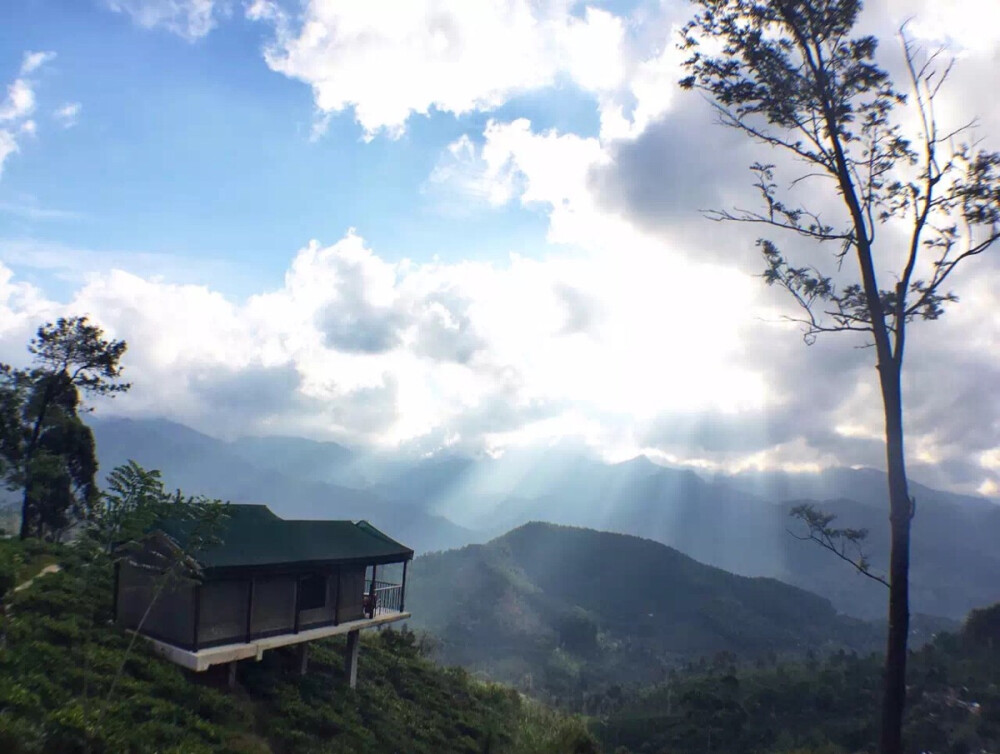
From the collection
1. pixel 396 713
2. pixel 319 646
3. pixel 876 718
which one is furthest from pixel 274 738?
pixel 876 718

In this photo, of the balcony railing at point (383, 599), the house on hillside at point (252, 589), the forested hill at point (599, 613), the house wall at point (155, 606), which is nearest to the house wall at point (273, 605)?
the house on hillside at point (252, 589)

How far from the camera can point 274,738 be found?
15367 millimetres

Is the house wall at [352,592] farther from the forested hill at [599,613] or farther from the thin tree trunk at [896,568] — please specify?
the forested hill at [599,613]

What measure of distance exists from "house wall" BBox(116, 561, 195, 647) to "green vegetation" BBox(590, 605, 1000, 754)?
30.9 meters

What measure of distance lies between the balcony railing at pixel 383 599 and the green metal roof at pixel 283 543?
1443mm

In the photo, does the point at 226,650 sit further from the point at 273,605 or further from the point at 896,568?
the point at 896,568

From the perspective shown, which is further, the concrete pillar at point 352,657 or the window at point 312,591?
the concrete pillar at point 352,657

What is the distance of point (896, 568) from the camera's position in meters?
9.71

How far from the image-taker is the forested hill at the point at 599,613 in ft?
368

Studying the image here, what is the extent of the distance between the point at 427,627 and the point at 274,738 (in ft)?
396

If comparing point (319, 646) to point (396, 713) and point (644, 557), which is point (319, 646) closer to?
point (396, 713)

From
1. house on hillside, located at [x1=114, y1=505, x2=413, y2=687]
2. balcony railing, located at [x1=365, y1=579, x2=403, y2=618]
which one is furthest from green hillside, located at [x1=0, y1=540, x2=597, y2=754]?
balcony railing, located at [x1=365, y1=579, x2=403, y2=618]

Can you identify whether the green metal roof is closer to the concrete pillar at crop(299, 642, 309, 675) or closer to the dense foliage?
the concrete pillar at crop(299, 642, 309, 675)

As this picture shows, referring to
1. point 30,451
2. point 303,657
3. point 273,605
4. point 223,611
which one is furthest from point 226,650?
point 30,451
